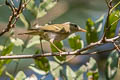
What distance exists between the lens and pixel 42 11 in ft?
3.57

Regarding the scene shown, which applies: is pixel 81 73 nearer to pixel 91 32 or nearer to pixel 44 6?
pixel 91 32

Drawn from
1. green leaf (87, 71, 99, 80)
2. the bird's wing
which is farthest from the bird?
green leaf (87, 71, 99, 80)

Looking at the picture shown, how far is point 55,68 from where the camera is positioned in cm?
101

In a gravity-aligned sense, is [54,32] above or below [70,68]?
above

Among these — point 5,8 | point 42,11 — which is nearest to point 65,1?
point 5,8

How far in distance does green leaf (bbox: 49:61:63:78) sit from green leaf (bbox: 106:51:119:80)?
0.47 feet

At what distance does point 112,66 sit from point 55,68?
6.8 inches

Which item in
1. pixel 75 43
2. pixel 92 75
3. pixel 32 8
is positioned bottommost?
pixel 92 75

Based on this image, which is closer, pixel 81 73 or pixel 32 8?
pixel 81 73

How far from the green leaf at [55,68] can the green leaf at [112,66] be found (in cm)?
14

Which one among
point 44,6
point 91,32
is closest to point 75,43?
point 91,32

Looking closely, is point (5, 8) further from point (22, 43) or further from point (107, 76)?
point (107, 76)

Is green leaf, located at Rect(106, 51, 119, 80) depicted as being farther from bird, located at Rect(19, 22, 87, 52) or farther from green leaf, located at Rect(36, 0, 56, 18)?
green leaf, located at Rect(36, 0, 56, 18)

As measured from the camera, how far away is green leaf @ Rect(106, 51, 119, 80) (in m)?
0.98
